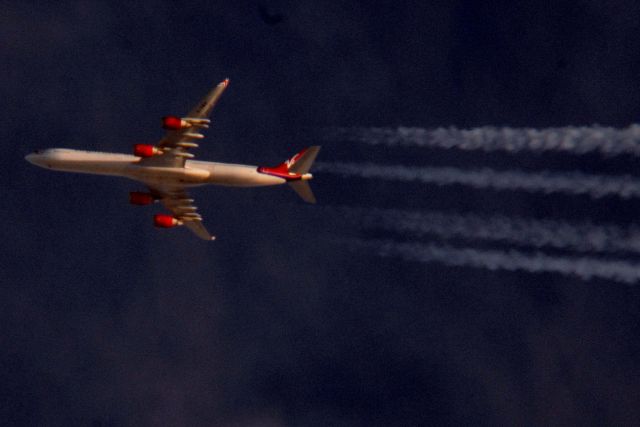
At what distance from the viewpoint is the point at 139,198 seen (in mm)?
146750

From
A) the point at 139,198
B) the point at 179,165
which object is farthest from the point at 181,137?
the point at 139,198

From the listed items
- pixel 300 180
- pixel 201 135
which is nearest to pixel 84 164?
pixel 201 135

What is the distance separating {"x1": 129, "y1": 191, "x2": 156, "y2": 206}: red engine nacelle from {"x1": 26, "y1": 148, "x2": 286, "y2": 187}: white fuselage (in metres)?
2.98

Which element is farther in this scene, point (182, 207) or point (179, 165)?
point (182, 207)

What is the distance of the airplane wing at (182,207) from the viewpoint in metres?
148

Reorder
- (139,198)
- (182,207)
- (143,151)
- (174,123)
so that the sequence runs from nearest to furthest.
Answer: (174,123), (143,151), (139,198), (182,207)

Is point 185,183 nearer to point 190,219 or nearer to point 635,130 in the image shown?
point 190,219

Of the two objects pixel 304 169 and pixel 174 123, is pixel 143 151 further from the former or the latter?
pixel 304 169

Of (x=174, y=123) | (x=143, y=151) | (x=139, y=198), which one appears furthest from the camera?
(x=139, y=198)

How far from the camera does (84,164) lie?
14162 cm

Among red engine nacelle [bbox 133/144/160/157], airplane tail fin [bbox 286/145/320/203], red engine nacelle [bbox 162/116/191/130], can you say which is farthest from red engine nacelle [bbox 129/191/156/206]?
airplane tail fin [bbox 286/145/320/203]

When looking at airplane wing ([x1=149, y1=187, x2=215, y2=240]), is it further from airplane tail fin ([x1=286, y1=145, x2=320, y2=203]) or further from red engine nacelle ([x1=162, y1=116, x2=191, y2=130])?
airplane tail fin ([x1=286, y1=145, x2=320, y2=203])

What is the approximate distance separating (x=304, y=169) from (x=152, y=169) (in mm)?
16985

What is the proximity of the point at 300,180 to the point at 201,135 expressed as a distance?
39.5 ft
